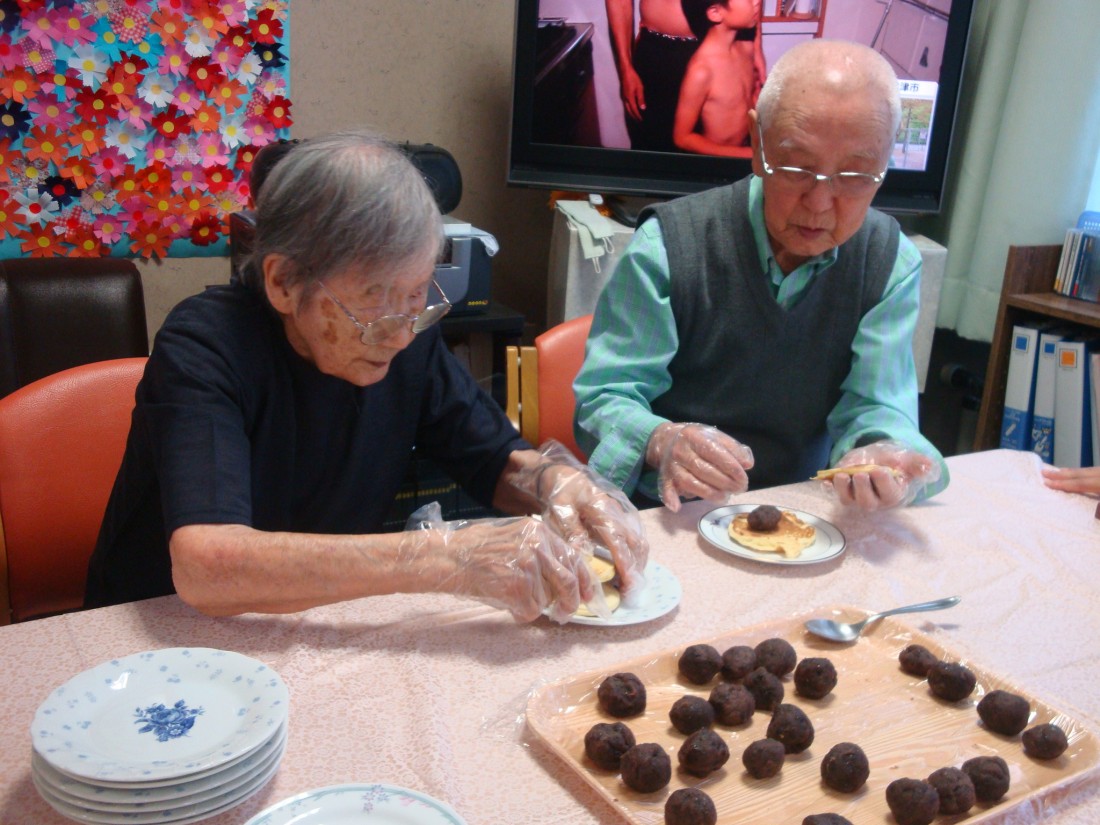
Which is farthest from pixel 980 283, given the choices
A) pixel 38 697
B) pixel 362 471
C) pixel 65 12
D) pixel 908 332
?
pixel 38 697

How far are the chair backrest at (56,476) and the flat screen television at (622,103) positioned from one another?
6.11 feet

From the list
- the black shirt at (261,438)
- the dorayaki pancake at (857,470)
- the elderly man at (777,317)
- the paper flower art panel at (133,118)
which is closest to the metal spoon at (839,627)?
the dorayaki pancake at (857,470)

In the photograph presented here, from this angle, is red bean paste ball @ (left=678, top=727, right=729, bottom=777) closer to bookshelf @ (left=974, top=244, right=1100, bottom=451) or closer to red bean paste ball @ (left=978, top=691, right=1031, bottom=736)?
red bean paste ball @ (left=978, top=691, right=1031, bottom=736)

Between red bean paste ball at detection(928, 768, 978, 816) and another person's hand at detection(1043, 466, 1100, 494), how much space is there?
1008 mm

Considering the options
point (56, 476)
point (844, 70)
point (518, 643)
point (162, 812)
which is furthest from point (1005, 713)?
point (56, 476)

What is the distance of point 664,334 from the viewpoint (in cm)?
181

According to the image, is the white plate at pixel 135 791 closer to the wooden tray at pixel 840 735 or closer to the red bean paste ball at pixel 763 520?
the wooden tray at pixel 840 735

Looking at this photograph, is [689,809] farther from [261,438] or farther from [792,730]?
[261,438]

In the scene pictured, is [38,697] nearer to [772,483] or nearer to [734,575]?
[734,575]

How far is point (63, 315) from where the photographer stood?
241cm

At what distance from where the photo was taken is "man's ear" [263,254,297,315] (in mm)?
1273

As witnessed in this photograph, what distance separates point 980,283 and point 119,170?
284cm

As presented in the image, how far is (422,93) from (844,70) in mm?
1888

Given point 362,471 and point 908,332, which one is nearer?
point 362,471
